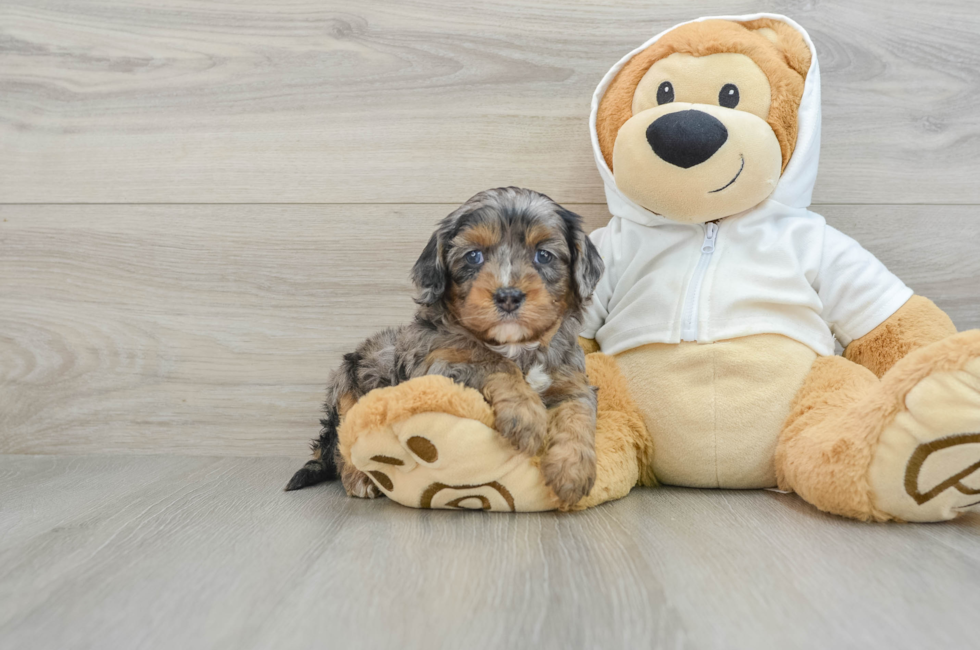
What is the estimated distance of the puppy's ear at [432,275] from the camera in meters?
1.62

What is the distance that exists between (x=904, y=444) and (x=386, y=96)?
69.3 inches

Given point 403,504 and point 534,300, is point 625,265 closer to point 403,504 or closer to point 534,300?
point 534,300

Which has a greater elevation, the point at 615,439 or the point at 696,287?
the point at 696,287

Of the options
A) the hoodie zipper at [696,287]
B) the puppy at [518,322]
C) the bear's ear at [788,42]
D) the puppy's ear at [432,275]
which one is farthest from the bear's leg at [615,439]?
the bear's ear at [788,42]

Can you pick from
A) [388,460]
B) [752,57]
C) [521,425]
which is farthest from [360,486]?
[752,57]

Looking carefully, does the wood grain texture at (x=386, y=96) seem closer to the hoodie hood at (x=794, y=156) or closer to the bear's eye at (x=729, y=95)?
the hoodie hood at (x=794, y=156)

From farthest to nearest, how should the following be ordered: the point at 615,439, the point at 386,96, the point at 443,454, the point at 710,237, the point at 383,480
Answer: the point at 386,96, the point at 710,237, the point at 615,439, the point at 383,480, the point at 443,454

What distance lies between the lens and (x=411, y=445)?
143cm

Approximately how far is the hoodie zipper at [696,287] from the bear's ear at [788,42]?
1.46ft

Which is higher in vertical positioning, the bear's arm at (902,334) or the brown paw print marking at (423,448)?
the bear's arm at (902,334)

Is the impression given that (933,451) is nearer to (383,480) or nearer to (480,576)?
(480,576)

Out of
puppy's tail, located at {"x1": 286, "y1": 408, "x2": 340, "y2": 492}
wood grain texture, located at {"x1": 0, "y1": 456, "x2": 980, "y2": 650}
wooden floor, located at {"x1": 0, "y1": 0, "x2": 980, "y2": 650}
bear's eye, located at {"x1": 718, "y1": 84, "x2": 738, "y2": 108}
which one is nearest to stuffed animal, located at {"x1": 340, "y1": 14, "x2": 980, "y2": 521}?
bear's eye, located at {"x1": 718, "y1": 84, "x2": 738, "y2": 108}

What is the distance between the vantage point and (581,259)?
166 centimetres

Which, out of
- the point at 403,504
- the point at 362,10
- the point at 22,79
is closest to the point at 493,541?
the point at 403,504
